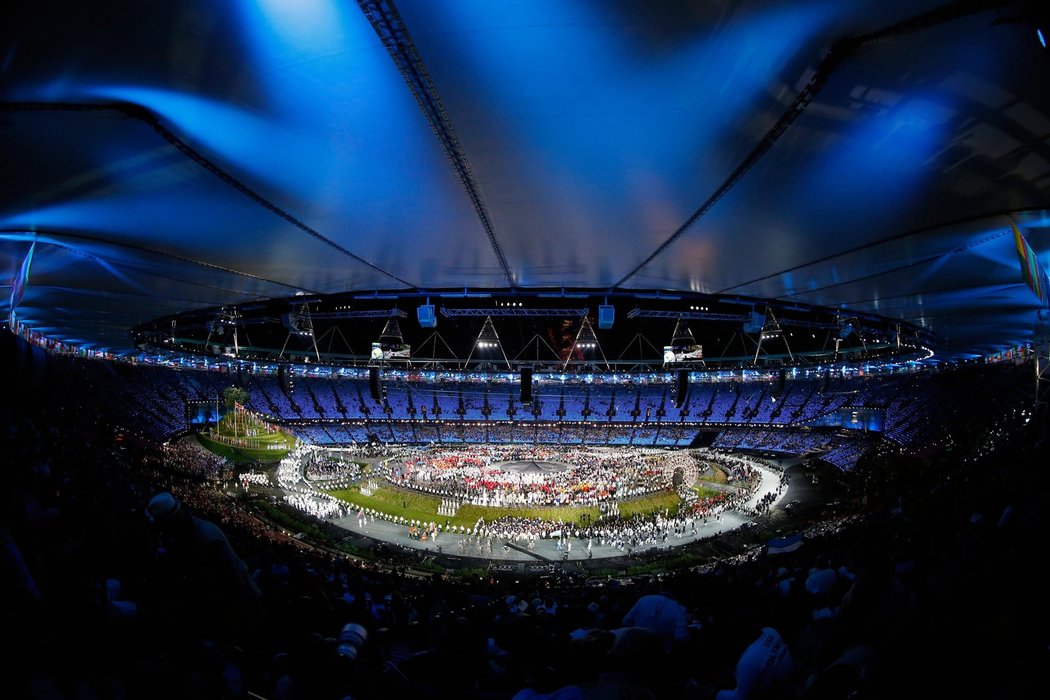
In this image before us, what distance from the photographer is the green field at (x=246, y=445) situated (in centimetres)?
3027

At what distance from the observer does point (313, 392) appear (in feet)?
123

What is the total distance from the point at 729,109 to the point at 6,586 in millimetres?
4379

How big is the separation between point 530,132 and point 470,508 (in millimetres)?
26134

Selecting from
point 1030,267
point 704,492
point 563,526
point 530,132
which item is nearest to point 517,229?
point 530,132

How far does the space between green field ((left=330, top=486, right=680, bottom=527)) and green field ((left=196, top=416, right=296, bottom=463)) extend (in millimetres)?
4774

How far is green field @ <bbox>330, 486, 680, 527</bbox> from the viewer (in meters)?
26.1

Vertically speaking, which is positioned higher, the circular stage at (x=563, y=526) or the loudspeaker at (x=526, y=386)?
the loudspeaker at (x=526, y=386)

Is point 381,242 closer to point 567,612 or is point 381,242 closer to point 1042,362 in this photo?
point 567,612

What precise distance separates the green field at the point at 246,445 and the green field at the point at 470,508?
15.7ft

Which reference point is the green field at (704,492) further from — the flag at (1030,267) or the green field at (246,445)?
the green field at (246,445)

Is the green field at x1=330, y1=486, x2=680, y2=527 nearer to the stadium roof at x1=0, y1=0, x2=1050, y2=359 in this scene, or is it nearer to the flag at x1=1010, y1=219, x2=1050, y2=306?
the stadium roof at x1=0, y1=0, x2=1050, y2=359

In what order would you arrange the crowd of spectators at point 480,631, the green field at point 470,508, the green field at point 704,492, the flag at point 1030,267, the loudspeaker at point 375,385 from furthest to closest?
1. the green field at point 704,492
2. the green field at point 470,508
3. the loudspeaker at point 375,385
4. the flag at point 1030,267
5. the crowd of spectators at point 480,631

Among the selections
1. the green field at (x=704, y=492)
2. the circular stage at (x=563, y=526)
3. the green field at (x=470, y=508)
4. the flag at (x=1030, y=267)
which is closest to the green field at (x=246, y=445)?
the circular stage at (x=563, y=526)

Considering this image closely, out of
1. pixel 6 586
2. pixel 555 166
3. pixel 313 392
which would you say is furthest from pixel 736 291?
pixel 313 392
